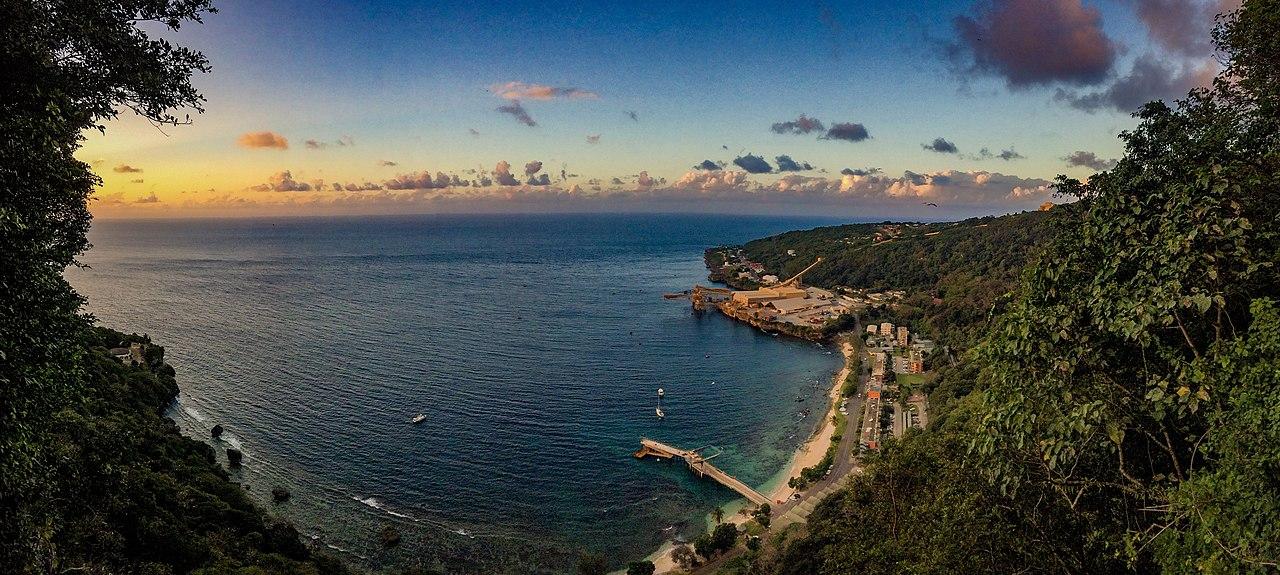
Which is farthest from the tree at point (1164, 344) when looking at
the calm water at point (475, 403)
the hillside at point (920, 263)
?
the hillside at point (920, 263)

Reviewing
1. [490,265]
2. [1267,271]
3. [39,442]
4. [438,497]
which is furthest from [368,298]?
[1267,271]

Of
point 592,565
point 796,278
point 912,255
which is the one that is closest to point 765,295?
point 796,278

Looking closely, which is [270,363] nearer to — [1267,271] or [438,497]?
[438,497]

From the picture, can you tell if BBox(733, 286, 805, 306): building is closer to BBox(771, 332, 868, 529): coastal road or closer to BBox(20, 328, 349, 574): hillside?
BBox(771, 332, 868, 529): coastal road

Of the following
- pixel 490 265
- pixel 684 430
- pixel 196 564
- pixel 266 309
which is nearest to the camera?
pixel 196 564

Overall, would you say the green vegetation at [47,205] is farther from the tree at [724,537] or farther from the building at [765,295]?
the building at [765,295]

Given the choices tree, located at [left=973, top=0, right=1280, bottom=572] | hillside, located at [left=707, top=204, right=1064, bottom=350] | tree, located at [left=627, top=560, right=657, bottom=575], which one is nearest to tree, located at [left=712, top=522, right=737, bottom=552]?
tree, located at [left=627, top=560, right=657, bottom=575]
